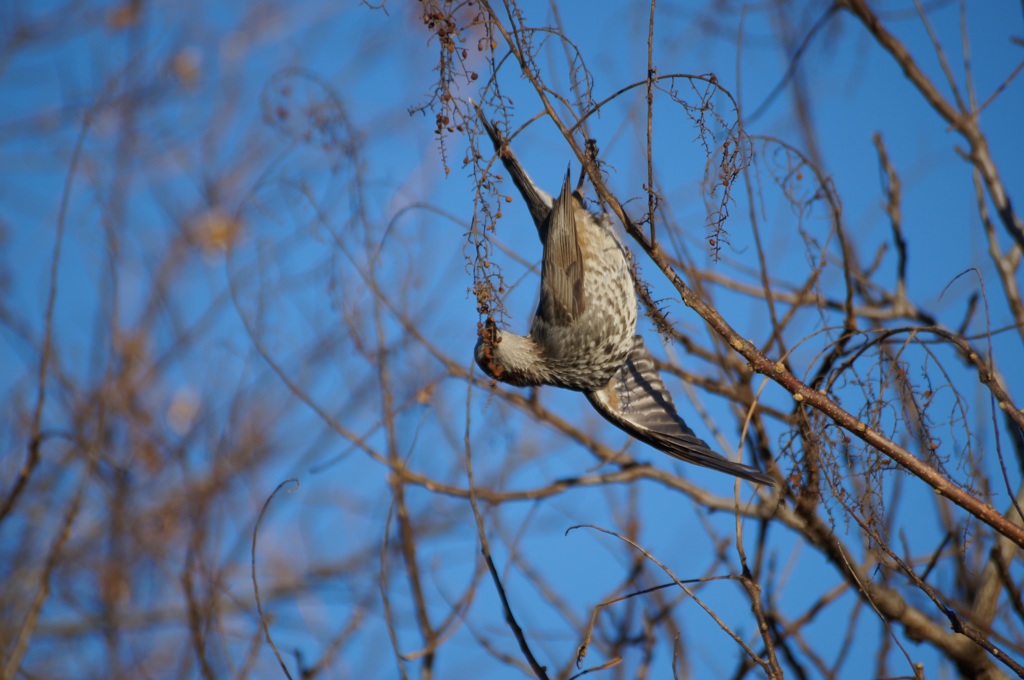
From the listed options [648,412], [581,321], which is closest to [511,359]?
[581,321]

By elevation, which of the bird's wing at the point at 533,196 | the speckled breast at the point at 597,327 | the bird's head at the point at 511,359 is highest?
the bird's wing at the point at 533,196

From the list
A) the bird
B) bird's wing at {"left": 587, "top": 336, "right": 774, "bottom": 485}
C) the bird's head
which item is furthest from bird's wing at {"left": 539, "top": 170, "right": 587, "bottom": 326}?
bird's wing at {"left": 587, "top": 336, "right": 774, "bottom": 485}

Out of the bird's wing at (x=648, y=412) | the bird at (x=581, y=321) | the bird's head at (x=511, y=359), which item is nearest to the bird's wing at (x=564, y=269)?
the bird at (x=581, y=321)

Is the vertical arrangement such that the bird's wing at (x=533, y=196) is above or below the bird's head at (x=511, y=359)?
above

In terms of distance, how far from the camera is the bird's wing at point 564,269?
3.54 meters

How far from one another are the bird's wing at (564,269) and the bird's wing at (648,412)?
475 millimetres

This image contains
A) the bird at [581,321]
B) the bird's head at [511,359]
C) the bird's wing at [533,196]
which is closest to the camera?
the bird's head at [511,359]

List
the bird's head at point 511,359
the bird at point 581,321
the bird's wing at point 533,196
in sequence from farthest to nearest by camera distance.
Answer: the bird's wing at point 533,196 → the bird at point 581,321 → the bird's head at point 511,359

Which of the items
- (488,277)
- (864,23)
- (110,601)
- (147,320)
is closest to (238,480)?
(110,601)

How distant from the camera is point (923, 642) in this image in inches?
116

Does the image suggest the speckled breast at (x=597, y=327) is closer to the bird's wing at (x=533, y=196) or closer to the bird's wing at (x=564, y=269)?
the bird's wing at (x=564, y=269)

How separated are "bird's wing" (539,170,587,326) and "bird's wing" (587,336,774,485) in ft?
1.56

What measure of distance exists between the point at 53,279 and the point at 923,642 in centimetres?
325

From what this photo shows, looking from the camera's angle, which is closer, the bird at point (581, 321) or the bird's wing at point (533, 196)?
the bird at point (581, 321)
